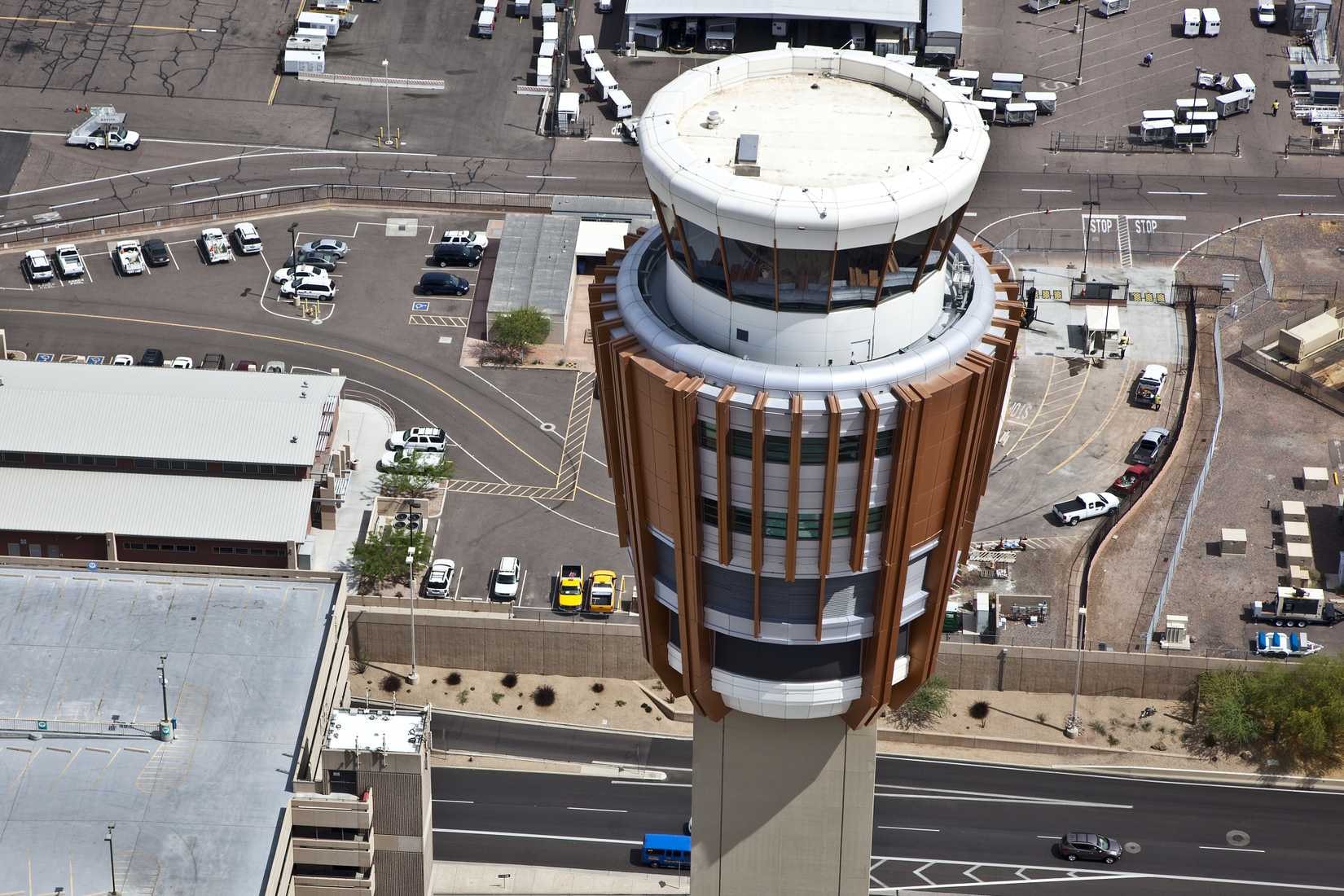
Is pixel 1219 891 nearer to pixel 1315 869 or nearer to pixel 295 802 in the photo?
pixel 1315 869

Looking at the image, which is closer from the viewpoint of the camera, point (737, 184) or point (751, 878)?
point (737, 184)

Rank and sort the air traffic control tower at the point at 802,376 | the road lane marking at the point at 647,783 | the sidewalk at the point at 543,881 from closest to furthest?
the air traffic control tower at the point at 802,376 < the sidewalk at the point at 543,881 < the road lane marking at the point at 647,783

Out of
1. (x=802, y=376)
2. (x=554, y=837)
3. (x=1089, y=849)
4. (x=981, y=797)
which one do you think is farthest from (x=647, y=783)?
(x=802, y=376)

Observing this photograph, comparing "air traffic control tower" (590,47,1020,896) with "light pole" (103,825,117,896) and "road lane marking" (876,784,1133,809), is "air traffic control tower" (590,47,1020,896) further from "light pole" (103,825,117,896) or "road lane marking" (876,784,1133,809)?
"road lane marking" (876,784,1133,809)

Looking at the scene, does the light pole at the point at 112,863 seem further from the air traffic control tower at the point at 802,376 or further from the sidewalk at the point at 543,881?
the air traffic control tower at the point at 802,376

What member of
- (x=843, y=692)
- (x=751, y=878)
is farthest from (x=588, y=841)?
(x=843, y=692)

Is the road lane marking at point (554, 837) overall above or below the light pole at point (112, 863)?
below

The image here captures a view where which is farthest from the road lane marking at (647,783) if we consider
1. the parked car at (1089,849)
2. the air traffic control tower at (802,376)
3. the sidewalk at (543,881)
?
the air traffic control tower at (802,376)
